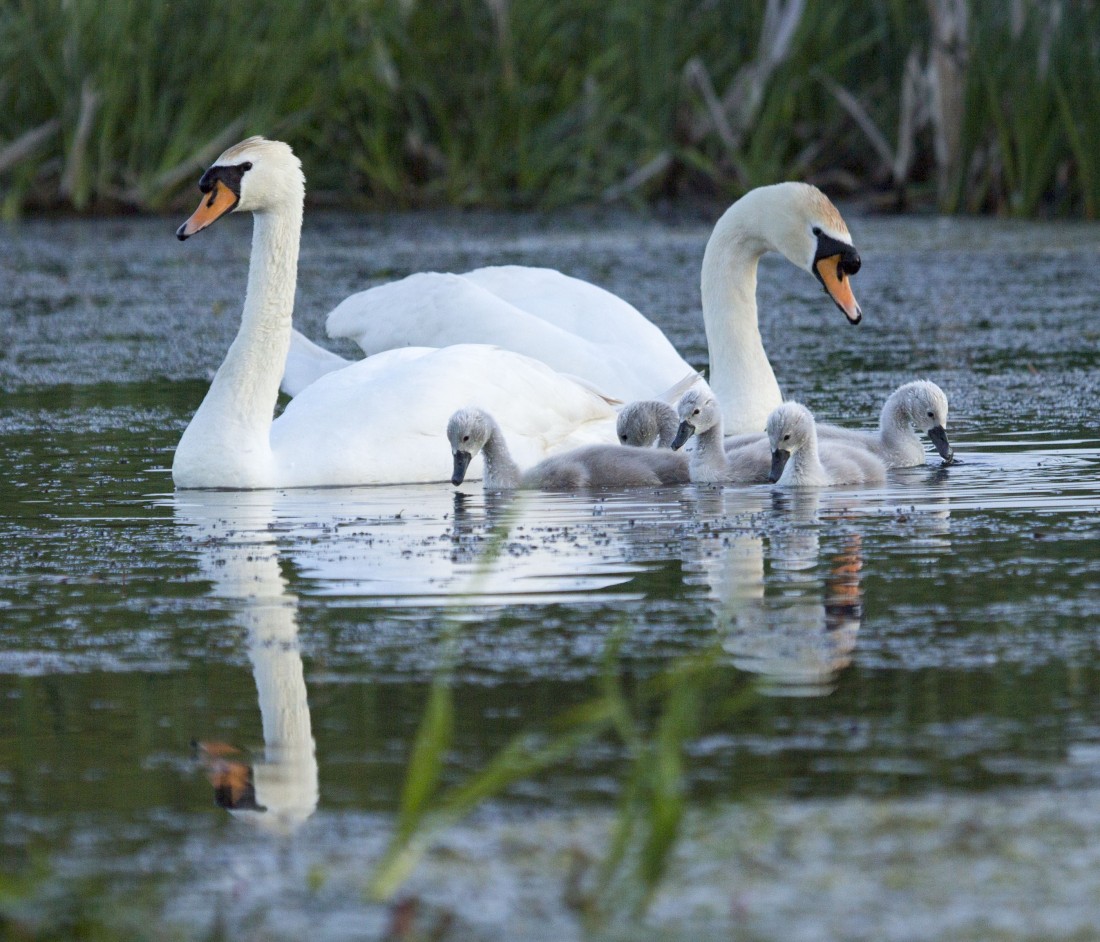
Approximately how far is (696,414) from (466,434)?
0.68m

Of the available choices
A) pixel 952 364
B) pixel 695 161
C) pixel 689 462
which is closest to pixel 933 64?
pixel 695 161

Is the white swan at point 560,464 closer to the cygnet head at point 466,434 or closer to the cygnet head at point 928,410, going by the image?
the cygnet head at point 466,434

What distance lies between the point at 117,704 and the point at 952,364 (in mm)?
6308

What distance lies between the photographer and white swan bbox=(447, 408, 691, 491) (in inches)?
264

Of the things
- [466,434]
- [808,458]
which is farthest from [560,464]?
[808,458]

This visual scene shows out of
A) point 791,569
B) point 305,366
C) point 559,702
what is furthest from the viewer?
point 305,366

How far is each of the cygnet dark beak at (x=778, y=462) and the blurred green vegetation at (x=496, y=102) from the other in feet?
31.8

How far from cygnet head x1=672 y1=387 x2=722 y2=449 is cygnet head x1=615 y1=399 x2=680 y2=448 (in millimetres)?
624

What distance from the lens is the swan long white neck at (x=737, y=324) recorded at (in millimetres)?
8109

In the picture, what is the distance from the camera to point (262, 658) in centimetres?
422

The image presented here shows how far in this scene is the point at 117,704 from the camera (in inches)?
153

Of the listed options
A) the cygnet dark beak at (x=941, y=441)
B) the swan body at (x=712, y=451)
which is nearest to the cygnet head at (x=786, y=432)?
the swan body at (x=712, y=451)

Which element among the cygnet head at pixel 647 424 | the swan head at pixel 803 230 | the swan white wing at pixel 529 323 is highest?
the swan head at pixel 803 230

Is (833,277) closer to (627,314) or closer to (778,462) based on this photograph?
(627,314)
